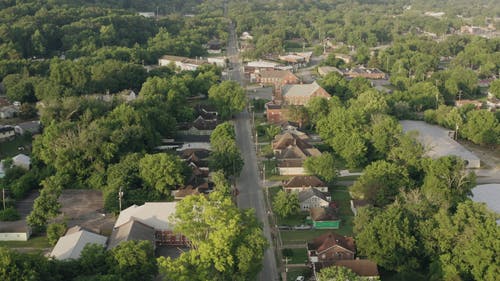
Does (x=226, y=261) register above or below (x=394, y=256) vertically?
above

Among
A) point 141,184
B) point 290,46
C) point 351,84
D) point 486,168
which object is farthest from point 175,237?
point 290,46

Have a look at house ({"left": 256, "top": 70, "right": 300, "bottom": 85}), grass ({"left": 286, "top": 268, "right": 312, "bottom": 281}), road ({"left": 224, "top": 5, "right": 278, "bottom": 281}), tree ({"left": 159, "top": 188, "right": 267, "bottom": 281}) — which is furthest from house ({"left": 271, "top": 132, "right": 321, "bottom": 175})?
house ({"left": 256, "top": 70, "right": 300, "bottom": 85})

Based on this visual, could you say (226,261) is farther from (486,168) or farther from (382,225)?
(486,168)

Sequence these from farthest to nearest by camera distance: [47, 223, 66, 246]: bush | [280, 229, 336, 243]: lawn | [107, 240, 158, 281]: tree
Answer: [280, 229, 336, 243]: lawn, [47, 223, 66, 246]: bush, [107, 240, 158, 281]: tree

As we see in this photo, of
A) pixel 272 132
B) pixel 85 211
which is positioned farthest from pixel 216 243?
pixel 272 132

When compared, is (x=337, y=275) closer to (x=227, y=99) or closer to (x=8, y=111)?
(x=227, y=99)

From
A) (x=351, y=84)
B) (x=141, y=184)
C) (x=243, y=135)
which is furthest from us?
(x=351, y=84)

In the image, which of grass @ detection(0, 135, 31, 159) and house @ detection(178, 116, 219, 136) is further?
house @ detection(178, 116, 219, 136)

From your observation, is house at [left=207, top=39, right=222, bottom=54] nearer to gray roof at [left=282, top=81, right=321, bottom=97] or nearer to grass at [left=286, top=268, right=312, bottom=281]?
gray roof at [left=282, top=81, right=321, bottom=97]
